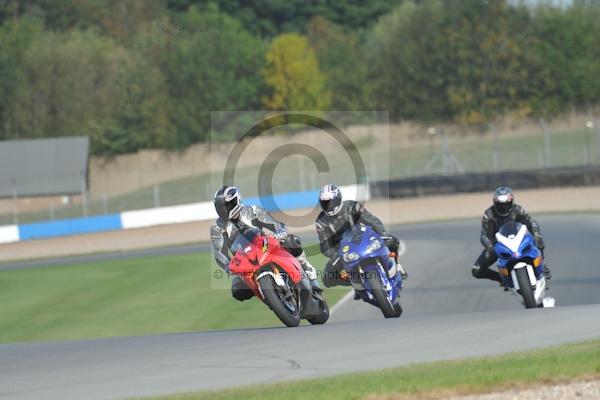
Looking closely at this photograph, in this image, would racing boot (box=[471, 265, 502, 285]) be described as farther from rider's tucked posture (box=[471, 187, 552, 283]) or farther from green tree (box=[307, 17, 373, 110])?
green tree (box=[307, 17, 373, 110])

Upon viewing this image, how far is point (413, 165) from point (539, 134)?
66.0 ft

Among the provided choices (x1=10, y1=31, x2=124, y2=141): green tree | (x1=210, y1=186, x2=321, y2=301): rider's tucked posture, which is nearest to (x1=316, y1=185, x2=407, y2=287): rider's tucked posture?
(x1=210, y1=186, x2=321, y2=301): rider's tucked posture

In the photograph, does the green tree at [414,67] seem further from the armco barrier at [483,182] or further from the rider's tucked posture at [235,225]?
the rider's tucked posture at [235,225]

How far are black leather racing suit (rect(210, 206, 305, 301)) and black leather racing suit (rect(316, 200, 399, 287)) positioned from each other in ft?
2.77

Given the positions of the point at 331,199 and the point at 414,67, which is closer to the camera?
the point at 331,199

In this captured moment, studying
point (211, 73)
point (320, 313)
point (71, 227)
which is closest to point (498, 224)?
point (320, 313)

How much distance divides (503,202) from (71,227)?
1312 inches

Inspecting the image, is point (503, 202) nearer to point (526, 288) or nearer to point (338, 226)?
point (526, 288)

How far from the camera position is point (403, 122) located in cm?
7469

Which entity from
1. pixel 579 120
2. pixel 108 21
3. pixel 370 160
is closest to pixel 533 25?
pixel 579 120

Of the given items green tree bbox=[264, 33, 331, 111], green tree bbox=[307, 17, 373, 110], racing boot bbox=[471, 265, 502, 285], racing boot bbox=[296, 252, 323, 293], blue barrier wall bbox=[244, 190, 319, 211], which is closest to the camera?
racing boot bbox=[296, 252, 323, 293]

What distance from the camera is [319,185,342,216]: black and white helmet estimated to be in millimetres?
14211

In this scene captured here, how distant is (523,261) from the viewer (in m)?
15.1

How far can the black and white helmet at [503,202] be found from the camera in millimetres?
15523
